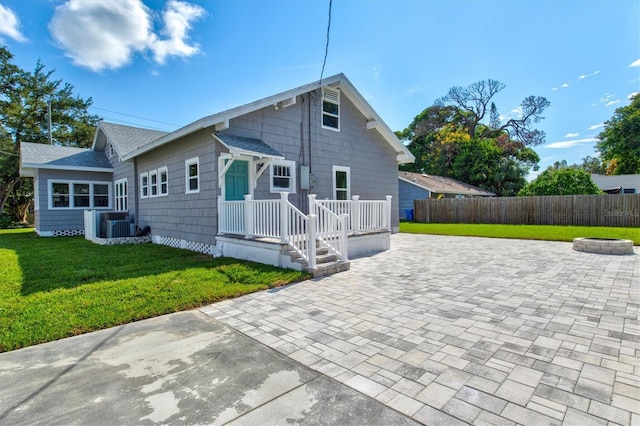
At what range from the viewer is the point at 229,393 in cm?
248

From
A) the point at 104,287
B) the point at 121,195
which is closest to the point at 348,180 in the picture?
the point at 104,287

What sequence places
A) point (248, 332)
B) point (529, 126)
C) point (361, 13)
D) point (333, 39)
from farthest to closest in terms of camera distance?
point (529, 126)
point (333, 39)
point (361, 13)
point (248, 332)

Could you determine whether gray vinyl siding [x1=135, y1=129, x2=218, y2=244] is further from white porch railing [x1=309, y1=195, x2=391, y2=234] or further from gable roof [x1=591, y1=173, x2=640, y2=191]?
gable roof [x1=591, y1=173, x2=640, y2=191]

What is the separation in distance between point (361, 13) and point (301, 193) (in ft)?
17.2

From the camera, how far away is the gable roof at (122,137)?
13970mm

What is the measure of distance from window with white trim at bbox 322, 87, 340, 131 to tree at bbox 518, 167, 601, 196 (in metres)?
16.0

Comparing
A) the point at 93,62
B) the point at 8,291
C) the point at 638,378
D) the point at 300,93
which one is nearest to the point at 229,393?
the point at 638,378

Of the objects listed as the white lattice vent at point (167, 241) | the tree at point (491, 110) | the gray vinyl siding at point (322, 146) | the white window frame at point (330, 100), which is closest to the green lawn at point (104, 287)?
the white lattice vent at point (167, 241)

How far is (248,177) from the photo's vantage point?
30.3 ft

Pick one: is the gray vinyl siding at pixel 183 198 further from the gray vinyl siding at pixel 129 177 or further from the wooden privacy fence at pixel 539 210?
the wooden privacy fence at pixel 539 210

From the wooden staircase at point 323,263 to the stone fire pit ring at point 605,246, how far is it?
692cm

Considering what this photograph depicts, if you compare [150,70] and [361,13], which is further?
[150,70]

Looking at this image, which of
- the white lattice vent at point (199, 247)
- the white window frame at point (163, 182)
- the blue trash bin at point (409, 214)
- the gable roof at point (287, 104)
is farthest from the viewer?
the blue trash bin at point (409, 214)

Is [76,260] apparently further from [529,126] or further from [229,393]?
[529,126]
